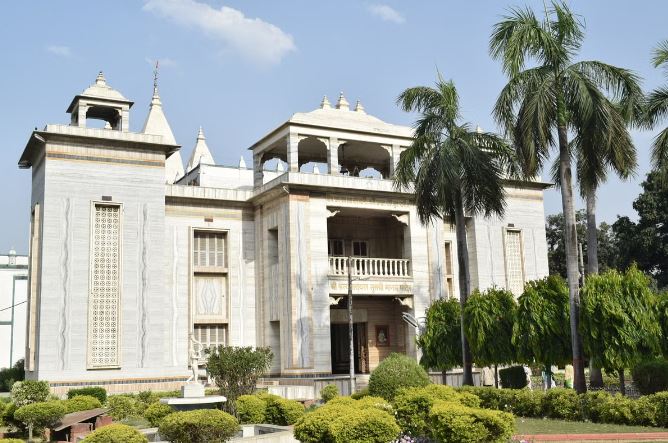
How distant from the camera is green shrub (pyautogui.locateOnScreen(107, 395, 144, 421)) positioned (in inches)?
880

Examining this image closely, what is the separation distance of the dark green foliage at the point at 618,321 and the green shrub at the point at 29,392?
1700cm

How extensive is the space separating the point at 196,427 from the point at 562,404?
9.20 metres

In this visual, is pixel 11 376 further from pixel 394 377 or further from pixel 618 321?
pixel 618 321

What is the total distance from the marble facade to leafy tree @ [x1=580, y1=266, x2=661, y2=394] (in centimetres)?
1215

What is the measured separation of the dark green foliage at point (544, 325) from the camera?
832 inches

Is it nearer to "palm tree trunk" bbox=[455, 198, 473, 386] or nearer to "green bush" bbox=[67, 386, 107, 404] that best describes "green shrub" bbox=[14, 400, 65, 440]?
"green bush" bbox=[67, 386, 107, 404]

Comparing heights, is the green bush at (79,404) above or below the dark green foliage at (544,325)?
below

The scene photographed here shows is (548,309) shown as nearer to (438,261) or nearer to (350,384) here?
(350,384)

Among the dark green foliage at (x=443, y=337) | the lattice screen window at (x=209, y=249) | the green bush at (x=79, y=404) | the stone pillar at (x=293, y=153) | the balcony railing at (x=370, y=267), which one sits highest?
the stone pillar at (x=293, y=153)

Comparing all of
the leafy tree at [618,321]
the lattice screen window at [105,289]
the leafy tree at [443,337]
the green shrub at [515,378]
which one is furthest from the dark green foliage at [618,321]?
the lattice screen window at [105,289]

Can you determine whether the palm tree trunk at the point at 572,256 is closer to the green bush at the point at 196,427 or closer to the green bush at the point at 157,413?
the green bush at the point at 196,427

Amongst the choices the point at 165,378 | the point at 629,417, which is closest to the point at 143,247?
the point at 165,378

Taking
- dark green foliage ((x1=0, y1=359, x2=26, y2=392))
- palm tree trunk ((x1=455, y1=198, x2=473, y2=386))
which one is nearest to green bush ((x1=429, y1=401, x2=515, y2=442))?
palm tree trunk ((x1=455, y1=198, x2=473, y2=386))

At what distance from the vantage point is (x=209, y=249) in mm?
31172
